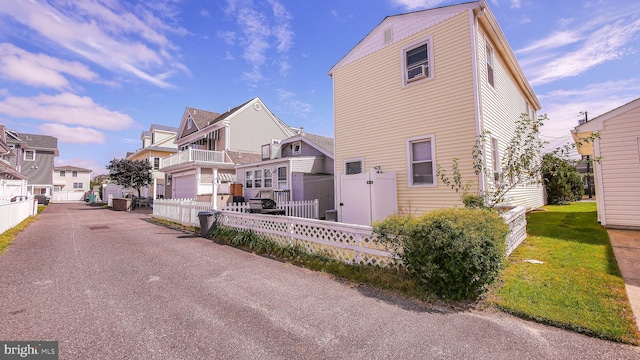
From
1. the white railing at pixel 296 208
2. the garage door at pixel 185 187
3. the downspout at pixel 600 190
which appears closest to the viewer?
the downspout at pixel 600 190

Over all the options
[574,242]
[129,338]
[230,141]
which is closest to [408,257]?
Answer: [129,338]

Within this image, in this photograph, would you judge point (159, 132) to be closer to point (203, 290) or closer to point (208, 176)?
point (208, 176)

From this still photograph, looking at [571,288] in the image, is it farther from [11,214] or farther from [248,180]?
[11,214]

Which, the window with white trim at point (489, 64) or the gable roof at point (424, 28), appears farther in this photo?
the window with white trim at point (489, 64)

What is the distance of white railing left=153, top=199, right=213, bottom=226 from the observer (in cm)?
1202

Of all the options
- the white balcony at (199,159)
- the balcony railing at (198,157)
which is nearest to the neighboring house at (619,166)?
the white balcony at (199,159)

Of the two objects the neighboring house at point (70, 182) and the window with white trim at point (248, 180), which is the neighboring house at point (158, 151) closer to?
the window with white trim at point (248, 180)

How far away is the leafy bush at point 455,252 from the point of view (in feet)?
12.7

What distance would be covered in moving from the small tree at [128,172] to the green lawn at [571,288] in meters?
30.3

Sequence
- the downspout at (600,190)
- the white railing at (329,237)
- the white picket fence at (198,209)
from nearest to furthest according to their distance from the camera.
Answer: the white railing at (329,237) → the downspout at (600,190) → the white picket fence at (198,209)

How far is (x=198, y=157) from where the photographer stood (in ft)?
67.8

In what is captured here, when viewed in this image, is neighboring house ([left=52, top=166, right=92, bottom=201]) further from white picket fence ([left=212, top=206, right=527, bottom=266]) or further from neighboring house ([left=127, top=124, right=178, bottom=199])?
white picket fence ([left=212, top=206, right=527, bottom=266])

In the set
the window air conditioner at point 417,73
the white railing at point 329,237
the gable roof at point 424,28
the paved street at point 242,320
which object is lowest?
the paved street at point 242,320

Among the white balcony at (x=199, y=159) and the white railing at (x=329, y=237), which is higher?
the white balcony at (x=199, y=159)
